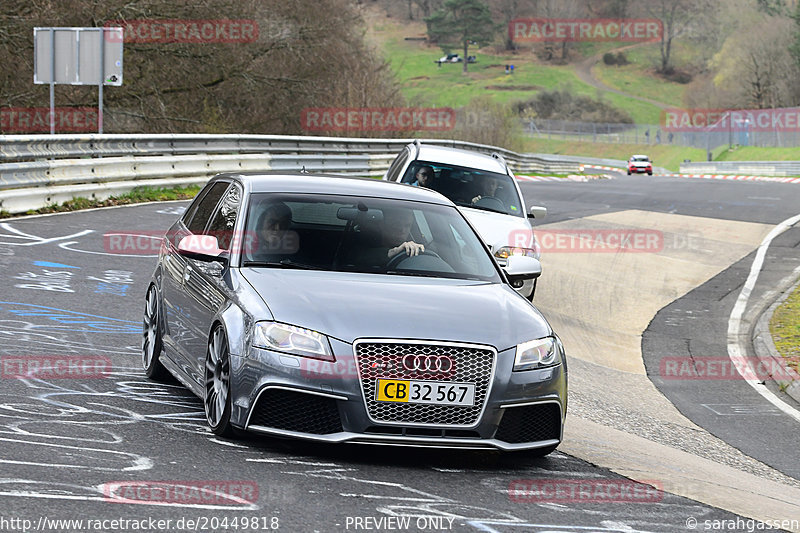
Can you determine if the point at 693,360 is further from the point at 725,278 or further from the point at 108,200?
the point at 108,200

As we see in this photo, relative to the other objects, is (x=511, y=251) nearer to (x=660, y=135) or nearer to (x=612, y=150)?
(x=660, y=135)

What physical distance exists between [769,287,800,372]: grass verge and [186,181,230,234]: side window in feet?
22.5

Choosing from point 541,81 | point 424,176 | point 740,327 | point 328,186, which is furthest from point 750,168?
point 541,81

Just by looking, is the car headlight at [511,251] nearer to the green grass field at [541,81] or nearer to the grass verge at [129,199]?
the grass verge at [129,199]

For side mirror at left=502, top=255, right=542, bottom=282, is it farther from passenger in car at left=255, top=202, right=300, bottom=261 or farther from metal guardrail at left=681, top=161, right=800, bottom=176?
metal guardrail at left=681, top=161, right=800, bottom=176

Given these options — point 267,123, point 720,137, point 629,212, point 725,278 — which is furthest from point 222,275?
point 720,137

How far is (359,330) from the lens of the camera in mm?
6059

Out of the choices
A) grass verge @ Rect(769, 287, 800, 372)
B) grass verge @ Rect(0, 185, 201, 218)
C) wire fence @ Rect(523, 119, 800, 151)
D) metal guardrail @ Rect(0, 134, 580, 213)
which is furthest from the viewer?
wire fence @ Rect(523, 119, 800, 151)

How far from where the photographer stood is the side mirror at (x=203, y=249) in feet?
23.3

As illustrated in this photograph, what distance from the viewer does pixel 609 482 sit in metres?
6.18

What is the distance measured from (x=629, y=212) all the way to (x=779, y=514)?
2285 cm

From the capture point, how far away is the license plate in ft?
19.7

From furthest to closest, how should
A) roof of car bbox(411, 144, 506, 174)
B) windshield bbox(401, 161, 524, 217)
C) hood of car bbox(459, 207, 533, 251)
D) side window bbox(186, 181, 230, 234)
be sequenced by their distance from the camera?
roof of car bbox(411, 144, 506, 174) → windshield bbox(401, 161, 524, 217) → hood of car bbox(459, 207, 533, 251) → side window bbox(186, 181, 230, 234)

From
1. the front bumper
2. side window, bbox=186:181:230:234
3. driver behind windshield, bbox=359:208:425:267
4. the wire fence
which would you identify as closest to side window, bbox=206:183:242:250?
side window, bbox=186:181:230:234
